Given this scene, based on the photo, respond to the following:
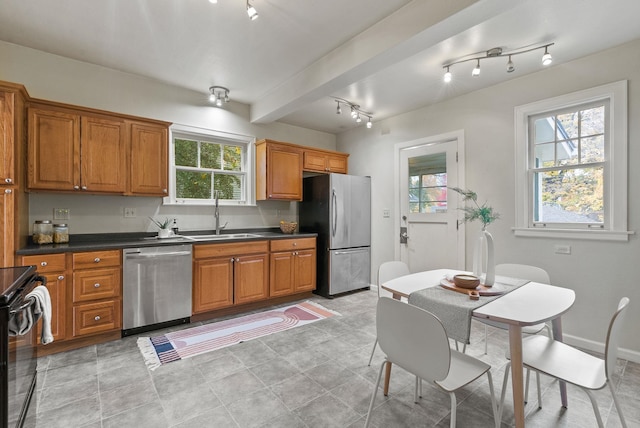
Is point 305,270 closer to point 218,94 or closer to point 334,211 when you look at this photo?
point 334,211

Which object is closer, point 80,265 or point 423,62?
point 80,265

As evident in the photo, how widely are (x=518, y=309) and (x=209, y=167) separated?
3809mm

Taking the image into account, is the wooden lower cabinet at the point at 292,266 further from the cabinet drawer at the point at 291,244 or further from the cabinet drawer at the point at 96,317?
the cabinet drawer at the point at 96,317

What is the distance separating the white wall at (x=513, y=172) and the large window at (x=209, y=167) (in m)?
2.27

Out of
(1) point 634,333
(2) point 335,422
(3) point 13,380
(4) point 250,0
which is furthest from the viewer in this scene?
(1) point 634,333

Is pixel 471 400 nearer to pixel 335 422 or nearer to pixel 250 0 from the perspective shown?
pixel 335 422

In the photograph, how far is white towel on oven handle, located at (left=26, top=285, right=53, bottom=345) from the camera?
1.40m

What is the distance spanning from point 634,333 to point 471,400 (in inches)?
71.3

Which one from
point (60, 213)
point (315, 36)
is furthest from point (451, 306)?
point (60, 213)

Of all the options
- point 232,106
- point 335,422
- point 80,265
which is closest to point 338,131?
point 232,106

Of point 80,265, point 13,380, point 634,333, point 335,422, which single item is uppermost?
point 80,265

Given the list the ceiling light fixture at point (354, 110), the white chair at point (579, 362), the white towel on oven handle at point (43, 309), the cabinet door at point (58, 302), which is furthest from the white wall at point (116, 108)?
the white chair at point (579, 362)

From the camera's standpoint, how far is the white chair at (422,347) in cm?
131

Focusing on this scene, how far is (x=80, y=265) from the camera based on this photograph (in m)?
2.67
